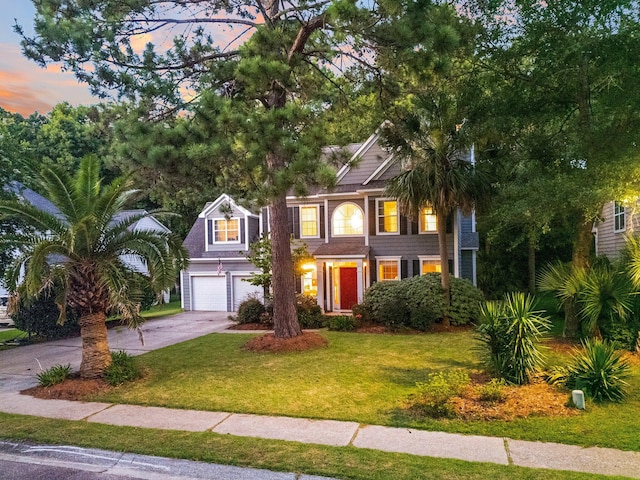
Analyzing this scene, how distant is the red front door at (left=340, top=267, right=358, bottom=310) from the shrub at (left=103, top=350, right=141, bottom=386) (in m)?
9.70

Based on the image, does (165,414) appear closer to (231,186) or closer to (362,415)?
(362,415)

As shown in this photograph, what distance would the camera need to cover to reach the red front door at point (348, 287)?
17.3 metres

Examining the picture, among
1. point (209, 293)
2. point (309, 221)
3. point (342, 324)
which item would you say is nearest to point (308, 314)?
point (342, 324)


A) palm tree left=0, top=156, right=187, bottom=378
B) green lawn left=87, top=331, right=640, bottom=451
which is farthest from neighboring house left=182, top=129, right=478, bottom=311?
palm tree left=0, top=156, right=187, bottom=378

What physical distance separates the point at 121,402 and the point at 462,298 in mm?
10509

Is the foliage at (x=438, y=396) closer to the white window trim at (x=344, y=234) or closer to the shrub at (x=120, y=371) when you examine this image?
the shrub at (x=120, y=371)

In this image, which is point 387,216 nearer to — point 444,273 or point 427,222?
point 427,222

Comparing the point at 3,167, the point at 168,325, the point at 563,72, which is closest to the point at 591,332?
the point at 563,72

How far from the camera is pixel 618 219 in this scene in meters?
15.8

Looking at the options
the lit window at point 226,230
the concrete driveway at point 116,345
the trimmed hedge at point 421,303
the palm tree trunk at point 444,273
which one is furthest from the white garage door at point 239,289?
the palm tree trunk at point 444,273

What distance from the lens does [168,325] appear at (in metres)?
16.9

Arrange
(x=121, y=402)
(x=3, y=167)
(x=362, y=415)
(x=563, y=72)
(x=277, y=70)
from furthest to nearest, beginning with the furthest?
(x=3, y=167) → (x=563, y=72) → (x=277, y=70) → (x=121, y=402) → (x=362, y=415)

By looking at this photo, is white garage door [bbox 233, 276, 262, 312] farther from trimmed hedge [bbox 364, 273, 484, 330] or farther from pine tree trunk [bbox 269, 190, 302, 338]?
pine tree trunk [bbox 269, 190, 302, 338]

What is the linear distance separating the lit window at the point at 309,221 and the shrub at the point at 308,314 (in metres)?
3.71
